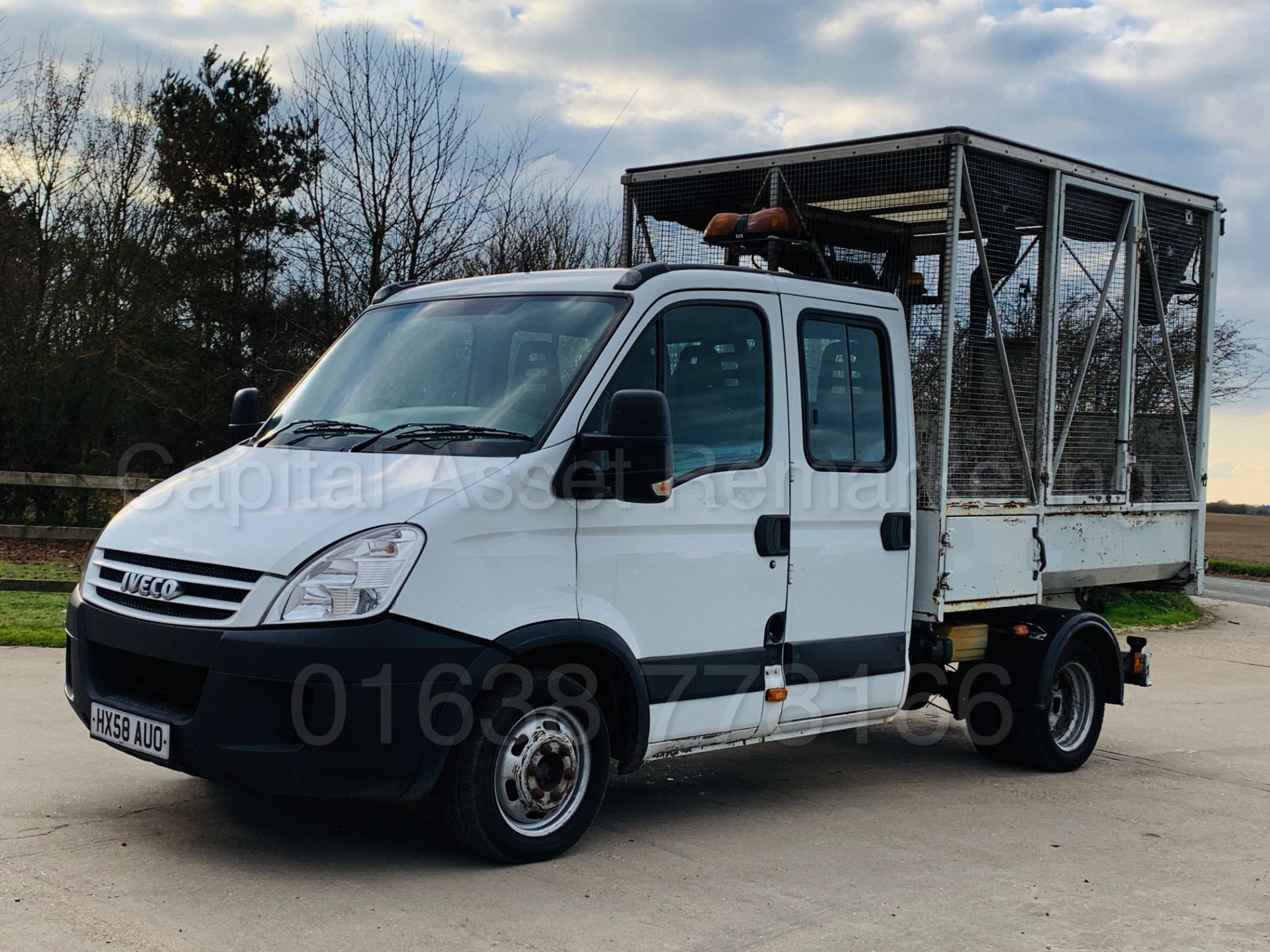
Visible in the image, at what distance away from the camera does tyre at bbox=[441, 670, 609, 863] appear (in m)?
5.09

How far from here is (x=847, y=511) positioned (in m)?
6.45

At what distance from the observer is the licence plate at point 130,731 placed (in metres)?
4.99

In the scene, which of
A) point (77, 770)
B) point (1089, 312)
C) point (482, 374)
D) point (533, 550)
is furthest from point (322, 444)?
A: point (1089, 312)

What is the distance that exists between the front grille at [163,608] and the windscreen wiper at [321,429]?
0.92 metres

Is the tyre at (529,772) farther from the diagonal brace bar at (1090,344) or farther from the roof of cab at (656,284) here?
the diagonal brace bar at (1090,344)

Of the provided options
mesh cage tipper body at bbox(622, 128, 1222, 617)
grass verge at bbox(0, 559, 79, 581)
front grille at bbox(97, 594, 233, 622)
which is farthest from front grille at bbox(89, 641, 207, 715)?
grass verge at bbox(0, 559, 79, 581)

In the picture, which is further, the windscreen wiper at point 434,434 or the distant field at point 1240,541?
the distant field at point 1240,541

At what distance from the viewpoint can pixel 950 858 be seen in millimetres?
5797

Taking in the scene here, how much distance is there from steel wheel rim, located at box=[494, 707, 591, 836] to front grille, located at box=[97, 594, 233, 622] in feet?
3.72

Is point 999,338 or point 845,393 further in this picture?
point 999,338

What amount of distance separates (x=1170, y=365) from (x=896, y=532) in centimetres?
304

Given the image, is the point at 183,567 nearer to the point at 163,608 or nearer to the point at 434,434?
the point at 163,608

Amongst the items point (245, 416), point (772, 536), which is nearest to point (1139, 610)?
point (772, 536)

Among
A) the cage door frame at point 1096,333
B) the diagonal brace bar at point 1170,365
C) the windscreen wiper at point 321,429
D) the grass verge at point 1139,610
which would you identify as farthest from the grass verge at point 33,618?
the grass verge at point 1139,610
